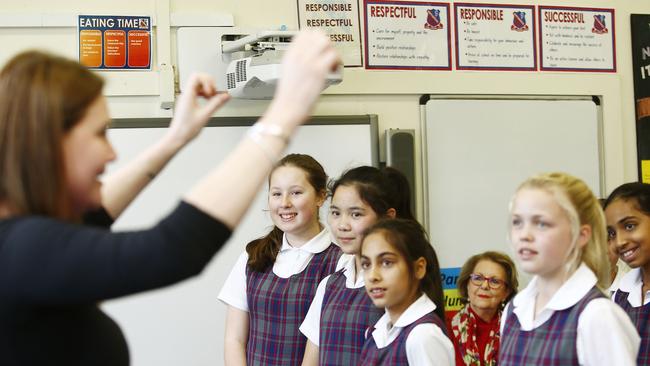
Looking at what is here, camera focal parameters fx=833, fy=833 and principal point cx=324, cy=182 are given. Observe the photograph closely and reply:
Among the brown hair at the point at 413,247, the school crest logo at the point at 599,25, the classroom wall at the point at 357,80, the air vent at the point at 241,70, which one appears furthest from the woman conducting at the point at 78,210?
the school crest logo at the point at 599,25

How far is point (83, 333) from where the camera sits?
1.03m

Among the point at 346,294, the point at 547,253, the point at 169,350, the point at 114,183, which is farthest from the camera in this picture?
the point at 169,350

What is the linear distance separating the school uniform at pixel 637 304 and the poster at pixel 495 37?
66.5 inches

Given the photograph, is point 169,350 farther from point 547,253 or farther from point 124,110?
point 547,253

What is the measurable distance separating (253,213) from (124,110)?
2.30 ft

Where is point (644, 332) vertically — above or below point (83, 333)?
below

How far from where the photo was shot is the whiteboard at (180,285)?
3.45 meters

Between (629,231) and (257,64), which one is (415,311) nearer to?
(629,231)

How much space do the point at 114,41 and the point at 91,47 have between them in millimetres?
99

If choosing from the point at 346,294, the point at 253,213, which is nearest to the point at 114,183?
the point at 346,294

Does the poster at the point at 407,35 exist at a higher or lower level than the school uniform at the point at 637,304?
higher

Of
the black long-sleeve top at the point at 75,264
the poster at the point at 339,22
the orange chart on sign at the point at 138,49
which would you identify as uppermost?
the poster at the point at 339,22

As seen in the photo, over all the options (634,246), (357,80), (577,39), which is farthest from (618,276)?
(577,39)

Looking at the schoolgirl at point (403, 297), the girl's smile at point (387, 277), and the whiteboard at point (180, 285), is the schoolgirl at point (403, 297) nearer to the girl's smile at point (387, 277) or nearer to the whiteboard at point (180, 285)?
the girl's smile at point (387, 277)
